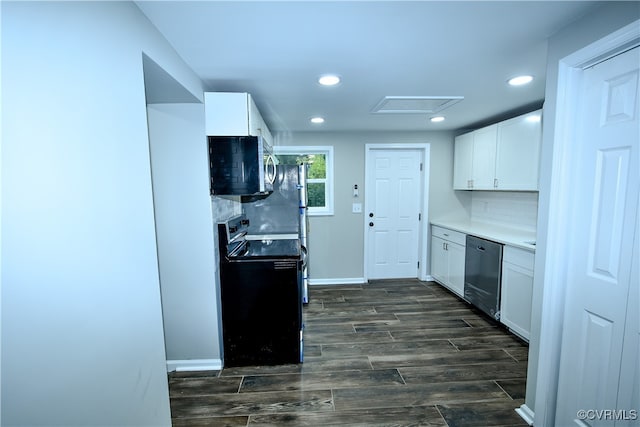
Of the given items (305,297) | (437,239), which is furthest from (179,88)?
(437,239)

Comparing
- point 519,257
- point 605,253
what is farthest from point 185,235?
point 519,257

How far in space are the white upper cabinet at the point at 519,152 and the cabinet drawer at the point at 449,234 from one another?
0.71 metres

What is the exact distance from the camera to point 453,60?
1.68 m

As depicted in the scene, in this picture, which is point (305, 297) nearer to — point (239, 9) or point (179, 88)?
point (179, 88)

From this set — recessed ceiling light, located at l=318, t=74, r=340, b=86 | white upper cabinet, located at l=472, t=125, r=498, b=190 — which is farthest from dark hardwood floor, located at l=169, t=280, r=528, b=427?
recessed ceiling light, located at l=318, t=74, r=340, b=86

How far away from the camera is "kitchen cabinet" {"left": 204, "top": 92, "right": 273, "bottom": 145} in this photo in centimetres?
196

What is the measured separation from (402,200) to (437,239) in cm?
76

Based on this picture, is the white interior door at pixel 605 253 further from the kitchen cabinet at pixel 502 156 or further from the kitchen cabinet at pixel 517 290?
the kitchen cabinet at pixel 502 156

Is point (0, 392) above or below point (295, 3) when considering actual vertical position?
below

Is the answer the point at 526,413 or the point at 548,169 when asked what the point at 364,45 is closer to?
the point at 548,169

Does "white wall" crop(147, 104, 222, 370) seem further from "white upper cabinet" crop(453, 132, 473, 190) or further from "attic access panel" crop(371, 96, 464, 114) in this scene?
"white upper cabinet" crop(453, 132, 473, 190)

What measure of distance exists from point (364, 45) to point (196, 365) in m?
2.62

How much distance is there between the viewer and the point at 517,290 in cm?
259

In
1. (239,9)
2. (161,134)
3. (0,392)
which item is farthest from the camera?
(161,134)
